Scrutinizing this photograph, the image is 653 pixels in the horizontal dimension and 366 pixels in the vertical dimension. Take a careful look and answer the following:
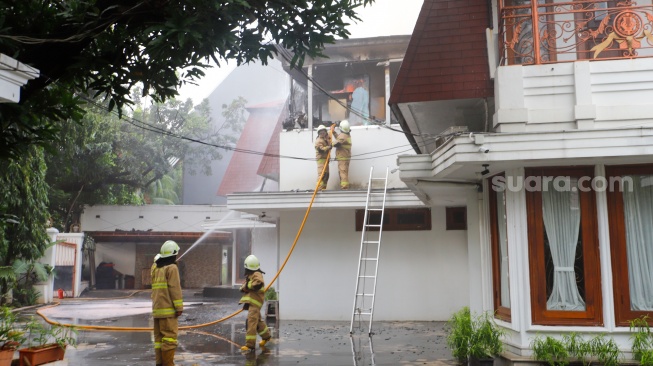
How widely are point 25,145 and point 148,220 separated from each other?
26.0 m

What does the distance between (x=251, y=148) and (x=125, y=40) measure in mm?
23919

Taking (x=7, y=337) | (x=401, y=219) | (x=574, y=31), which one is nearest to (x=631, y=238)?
(x=574, y=31)

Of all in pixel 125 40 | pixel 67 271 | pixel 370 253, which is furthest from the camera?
pixel 67 271

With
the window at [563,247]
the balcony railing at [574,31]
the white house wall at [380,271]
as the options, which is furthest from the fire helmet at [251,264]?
the balcony railing at [574,31]

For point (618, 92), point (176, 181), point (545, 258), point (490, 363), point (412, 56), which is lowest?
point (490, 363)

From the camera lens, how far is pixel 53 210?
99.9 ft

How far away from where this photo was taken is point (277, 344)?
35.9 ft

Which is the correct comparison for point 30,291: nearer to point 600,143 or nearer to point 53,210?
point 53,210

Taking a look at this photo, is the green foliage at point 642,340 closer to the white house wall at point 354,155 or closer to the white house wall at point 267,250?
the white house wall at point 354,155

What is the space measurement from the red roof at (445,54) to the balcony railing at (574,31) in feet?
1.60

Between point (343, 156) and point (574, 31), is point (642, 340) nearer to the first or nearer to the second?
point (574, 31)

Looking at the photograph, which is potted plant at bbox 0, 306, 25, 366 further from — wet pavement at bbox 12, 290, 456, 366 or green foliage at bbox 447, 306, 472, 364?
green foliage at bbox 447, 306, 472, 364

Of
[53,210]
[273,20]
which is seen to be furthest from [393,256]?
[53,210]

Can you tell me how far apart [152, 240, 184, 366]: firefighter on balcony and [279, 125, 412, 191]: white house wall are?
21.5ft
